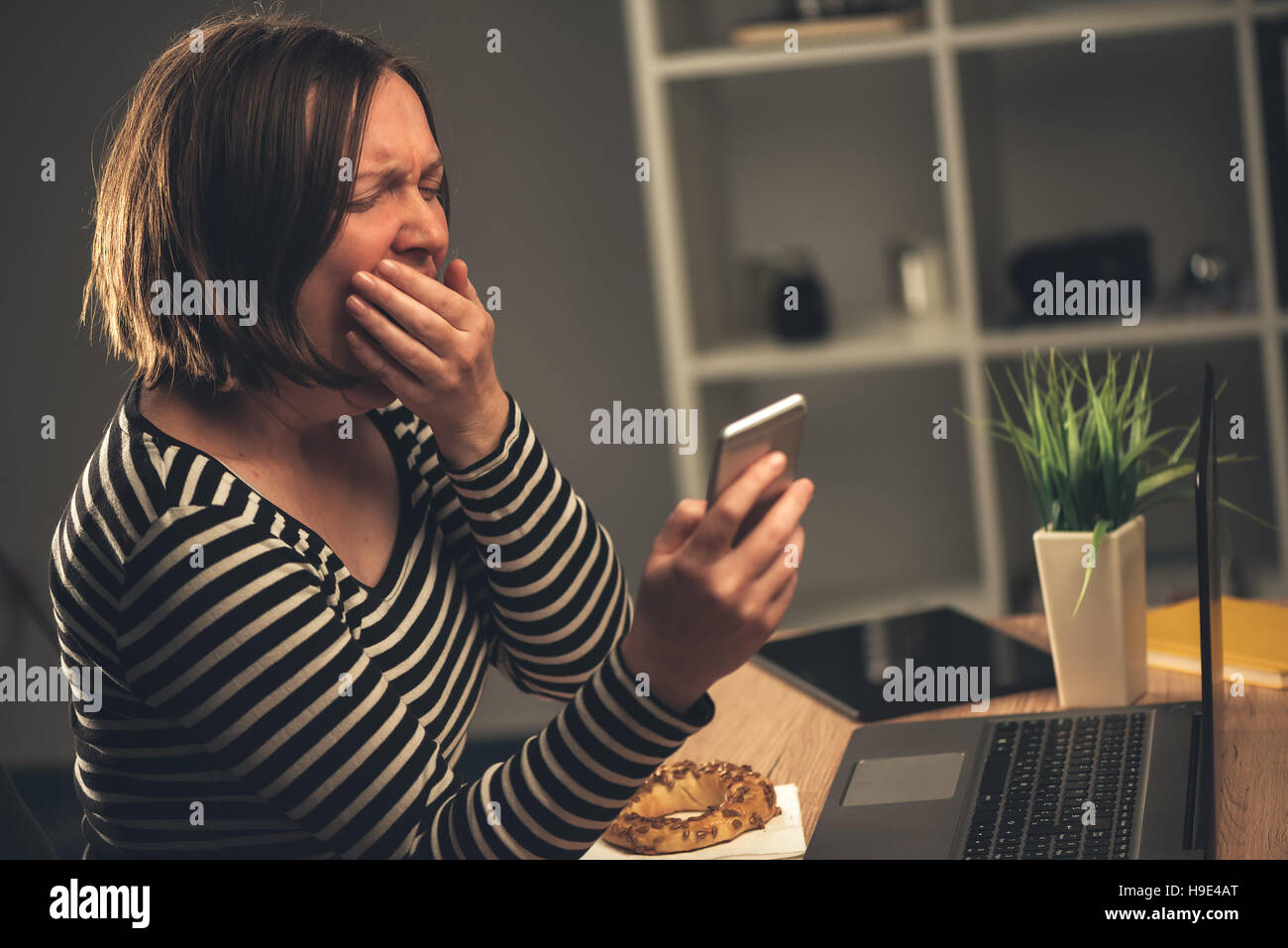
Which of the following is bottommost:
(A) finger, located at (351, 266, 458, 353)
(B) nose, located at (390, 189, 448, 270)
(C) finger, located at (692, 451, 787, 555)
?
(C) finger, located at (692, 451, 787, 555)

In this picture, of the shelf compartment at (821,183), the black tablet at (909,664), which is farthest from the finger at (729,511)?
the shelf compartment at (821,183)

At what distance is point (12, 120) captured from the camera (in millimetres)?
2836

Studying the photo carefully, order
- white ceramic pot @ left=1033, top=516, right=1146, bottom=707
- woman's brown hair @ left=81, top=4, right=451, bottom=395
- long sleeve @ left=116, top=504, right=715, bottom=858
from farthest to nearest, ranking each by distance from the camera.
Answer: white ceramic pot @ left=1033, top=516, right=1146, bottom=707 → woman's brown hair @ left=81, top=4, right=451, bottom=395 → long sleeve @ left=116, top=504, right=715, bottom=858

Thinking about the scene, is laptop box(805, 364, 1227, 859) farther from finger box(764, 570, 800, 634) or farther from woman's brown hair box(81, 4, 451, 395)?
woman's brown hair box(81, 4, 451, 395)

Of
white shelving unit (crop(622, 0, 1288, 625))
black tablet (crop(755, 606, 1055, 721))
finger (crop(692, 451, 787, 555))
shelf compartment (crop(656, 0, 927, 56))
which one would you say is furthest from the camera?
shelf compartment (crop(656, 0, 927, 56))

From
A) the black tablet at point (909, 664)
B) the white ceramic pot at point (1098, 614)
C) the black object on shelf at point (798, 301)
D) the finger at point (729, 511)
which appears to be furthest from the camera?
the black object on shelf at point (798, 301)

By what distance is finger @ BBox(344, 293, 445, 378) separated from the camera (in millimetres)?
936

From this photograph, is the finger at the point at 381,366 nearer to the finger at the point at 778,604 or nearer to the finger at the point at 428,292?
the finger at the point at 428,292

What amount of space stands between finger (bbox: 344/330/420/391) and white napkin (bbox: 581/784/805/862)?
0.38m

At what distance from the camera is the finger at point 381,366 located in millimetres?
956

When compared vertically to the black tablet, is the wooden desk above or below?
below

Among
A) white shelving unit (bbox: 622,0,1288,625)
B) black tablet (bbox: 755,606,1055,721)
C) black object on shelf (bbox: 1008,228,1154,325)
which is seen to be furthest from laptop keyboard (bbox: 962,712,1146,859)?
black object on shelf (bbox: 1008,228,1154,325)

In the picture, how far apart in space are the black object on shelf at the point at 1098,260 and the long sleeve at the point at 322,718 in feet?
5.23

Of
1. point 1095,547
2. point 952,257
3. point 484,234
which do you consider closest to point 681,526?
point 1095,547
